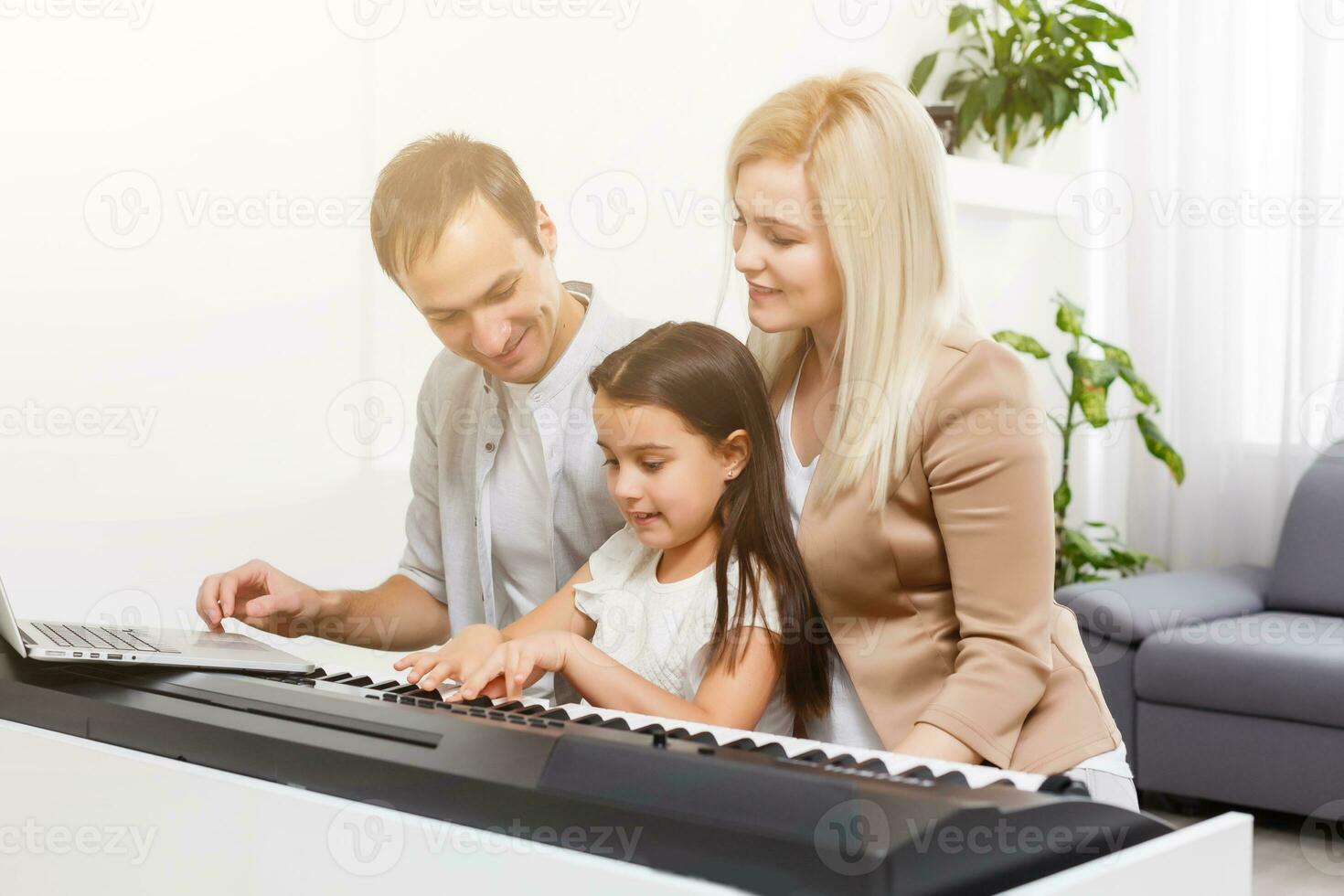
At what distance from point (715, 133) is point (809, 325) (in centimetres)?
129

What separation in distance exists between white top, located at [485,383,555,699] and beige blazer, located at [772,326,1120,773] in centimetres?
40

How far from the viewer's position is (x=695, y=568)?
1.50 meters

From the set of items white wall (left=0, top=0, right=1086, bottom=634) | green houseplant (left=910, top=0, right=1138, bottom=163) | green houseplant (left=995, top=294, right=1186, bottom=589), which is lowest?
green houseplant (left=995, top=294, right=1186, bottom=589)

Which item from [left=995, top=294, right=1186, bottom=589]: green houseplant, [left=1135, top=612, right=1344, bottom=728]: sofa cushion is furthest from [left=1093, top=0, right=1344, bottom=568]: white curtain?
[left=1135, top=612, right=1344, bottom=728]: sofa cushion

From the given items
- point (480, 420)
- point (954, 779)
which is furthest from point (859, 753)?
point (480, 420)

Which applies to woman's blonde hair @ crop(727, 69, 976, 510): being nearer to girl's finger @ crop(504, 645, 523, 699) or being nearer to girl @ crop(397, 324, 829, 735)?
girl @ crop(397, 324, 829, 735)

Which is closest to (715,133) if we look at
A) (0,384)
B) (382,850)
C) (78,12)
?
(78,12)

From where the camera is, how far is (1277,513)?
3865mm

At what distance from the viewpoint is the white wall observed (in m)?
1.69

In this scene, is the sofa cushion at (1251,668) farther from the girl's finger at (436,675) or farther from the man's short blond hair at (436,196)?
the girl's finger at (436,675)

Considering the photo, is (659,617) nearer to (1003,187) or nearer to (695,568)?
(695,568)

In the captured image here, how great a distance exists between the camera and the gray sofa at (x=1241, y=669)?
9.51ft

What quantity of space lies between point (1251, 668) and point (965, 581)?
6.19 ft

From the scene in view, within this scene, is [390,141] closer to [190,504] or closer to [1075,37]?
[190,504]
